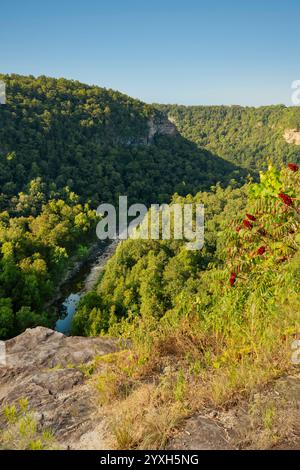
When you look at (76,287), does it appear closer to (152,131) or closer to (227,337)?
(227,337)

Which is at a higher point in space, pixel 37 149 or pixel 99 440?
pixel 37 149

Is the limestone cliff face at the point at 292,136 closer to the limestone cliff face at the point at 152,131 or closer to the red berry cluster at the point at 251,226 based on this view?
the limestone cliff face at the point at 152,131

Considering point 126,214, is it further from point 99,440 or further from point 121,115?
point 99,440

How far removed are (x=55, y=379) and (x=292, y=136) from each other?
165776 mm

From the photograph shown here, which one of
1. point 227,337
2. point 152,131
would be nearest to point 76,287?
point 227,337

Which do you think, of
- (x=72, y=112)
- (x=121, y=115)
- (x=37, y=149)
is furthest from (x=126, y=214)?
(x=121, y=115)

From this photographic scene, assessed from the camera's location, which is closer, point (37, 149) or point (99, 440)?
point (99, 440)

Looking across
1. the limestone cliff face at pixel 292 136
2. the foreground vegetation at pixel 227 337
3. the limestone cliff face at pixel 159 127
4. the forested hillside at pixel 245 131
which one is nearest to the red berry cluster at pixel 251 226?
the foreground vegetation at pixel 227 337

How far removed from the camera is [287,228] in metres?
4.93

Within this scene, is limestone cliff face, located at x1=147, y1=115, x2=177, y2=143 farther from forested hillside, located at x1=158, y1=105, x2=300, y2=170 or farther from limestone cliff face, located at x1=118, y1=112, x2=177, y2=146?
forested hillside, located at x1=158, y1=105, x2=300, y2=170

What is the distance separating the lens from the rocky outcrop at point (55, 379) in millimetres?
4468

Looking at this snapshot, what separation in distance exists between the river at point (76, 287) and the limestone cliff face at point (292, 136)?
4712 inches
